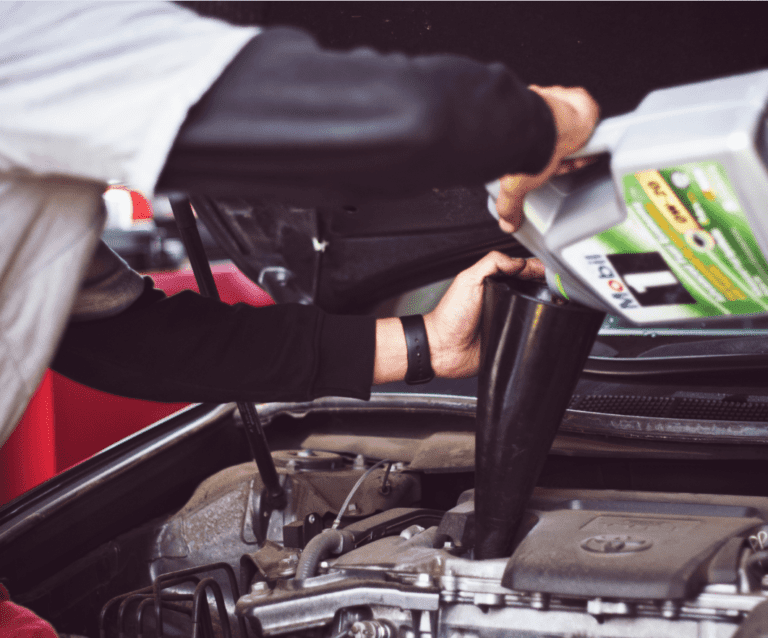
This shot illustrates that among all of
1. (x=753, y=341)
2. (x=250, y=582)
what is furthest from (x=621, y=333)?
(x=250, y=582)

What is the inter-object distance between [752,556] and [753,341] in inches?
22.1

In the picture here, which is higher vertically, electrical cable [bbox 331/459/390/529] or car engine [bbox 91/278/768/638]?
car engine [bbox 91/278/768/638]

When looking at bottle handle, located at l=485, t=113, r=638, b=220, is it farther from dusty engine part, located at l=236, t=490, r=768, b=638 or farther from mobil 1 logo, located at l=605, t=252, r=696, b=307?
dusty engine part, located at l=236, t=490, r=768, b=638

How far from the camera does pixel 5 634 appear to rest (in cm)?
80

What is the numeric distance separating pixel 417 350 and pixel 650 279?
0.38m

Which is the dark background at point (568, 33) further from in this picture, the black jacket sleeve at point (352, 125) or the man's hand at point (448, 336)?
the black jacket sleeve at point (352, 125)

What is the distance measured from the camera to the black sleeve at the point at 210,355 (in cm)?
93

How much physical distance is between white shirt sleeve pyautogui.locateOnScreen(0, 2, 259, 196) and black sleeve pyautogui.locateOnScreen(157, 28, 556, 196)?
0.02 m

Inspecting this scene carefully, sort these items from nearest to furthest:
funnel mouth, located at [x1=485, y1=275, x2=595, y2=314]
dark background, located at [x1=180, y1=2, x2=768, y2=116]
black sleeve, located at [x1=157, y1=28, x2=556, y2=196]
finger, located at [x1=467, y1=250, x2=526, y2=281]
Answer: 1. black sleeve, located at [x1=157, y1=28, x2=556, y2=196]
2. funnel mouth, located at [x1=485, y1=275, x2=595, y2=314]
3. finger, located at [x1=467, y1=250, x2=526, y2=281]
4. dark background, located at [x1=180, y1=2, x2=768, y2=116]

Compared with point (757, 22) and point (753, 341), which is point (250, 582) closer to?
point (753, 341)

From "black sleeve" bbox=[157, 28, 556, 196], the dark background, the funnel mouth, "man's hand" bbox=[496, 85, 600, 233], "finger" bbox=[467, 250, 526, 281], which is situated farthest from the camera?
the dark background

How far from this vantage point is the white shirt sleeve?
495mm

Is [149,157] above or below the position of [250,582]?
above

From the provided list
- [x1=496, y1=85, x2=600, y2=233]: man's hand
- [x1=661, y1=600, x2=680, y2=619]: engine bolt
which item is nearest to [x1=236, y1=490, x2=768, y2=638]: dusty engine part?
[x1=661, y1=600, x2=680, y2=619]: engine bolt
